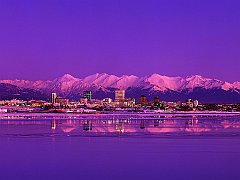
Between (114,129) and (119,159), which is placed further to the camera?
(114,129)

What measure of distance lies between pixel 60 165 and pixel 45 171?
101 centimetres

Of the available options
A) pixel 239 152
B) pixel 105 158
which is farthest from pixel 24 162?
pixel 239 152

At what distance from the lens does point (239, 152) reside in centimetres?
1680

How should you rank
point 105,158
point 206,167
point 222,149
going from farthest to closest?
point 222,149
point 105,158
point 206,167

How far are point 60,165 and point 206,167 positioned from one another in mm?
3745

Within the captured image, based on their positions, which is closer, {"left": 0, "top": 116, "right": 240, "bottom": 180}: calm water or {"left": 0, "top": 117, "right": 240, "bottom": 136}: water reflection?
{"left": 0, "top": 116, "right": 240, "bottom": 180}: calm water

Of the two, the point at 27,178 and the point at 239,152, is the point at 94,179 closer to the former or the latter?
the point at 27,178

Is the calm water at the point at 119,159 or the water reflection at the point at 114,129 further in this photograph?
the water reflection at the point at 114,129

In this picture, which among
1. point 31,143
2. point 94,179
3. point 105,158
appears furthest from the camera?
point 31,143

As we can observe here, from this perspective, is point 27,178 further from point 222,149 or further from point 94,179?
point 222,149

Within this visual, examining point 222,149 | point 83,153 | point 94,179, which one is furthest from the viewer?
point 222,149

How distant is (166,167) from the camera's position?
43.7 ft

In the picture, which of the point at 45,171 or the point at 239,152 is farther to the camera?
the point at 239,152

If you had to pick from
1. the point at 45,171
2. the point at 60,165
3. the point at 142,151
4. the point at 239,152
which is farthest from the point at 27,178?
the point at 239,152
